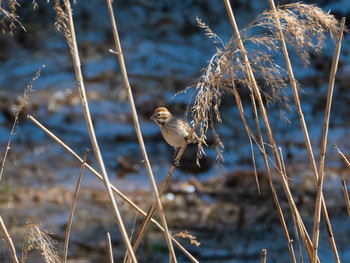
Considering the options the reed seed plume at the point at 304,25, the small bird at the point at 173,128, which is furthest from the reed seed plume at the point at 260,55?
the small bird at the point at 173,128

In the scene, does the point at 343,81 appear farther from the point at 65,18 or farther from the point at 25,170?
the point at 65,18

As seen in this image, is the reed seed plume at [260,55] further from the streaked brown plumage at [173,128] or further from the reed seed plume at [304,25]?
the streaked brown plumage at [173,128]

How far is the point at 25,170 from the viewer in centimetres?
750

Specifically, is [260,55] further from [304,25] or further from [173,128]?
[173,128]

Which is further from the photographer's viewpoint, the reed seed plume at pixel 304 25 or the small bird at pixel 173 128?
the small bird at pixel 173 128

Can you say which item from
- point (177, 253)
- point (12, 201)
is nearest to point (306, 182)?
point (177, 253)

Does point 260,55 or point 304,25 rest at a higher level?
point 304,25

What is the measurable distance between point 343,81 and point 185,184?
12.0ft

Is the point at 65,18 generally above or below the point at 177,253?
above

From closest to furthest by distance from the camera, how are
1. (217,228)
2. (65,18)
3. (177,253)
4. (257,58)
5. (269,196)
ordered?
(65,18) < (257,58) < (177,253) < (217,228) < (269,196)

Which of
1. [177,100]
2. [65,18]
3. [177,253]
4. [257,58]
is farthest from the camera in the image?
[177,100]

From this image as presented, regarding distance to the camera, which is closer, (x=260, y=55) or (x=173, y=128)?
(x=260, y=55)

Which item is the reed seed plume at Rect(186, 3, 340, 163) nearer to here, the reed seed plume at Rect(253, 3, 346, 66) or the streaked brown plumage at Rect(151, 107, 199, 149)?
the reed seed plume at Rect(253, 3, 346, 66)

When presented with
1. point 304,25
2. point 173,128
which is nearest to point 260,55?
point 304,25
